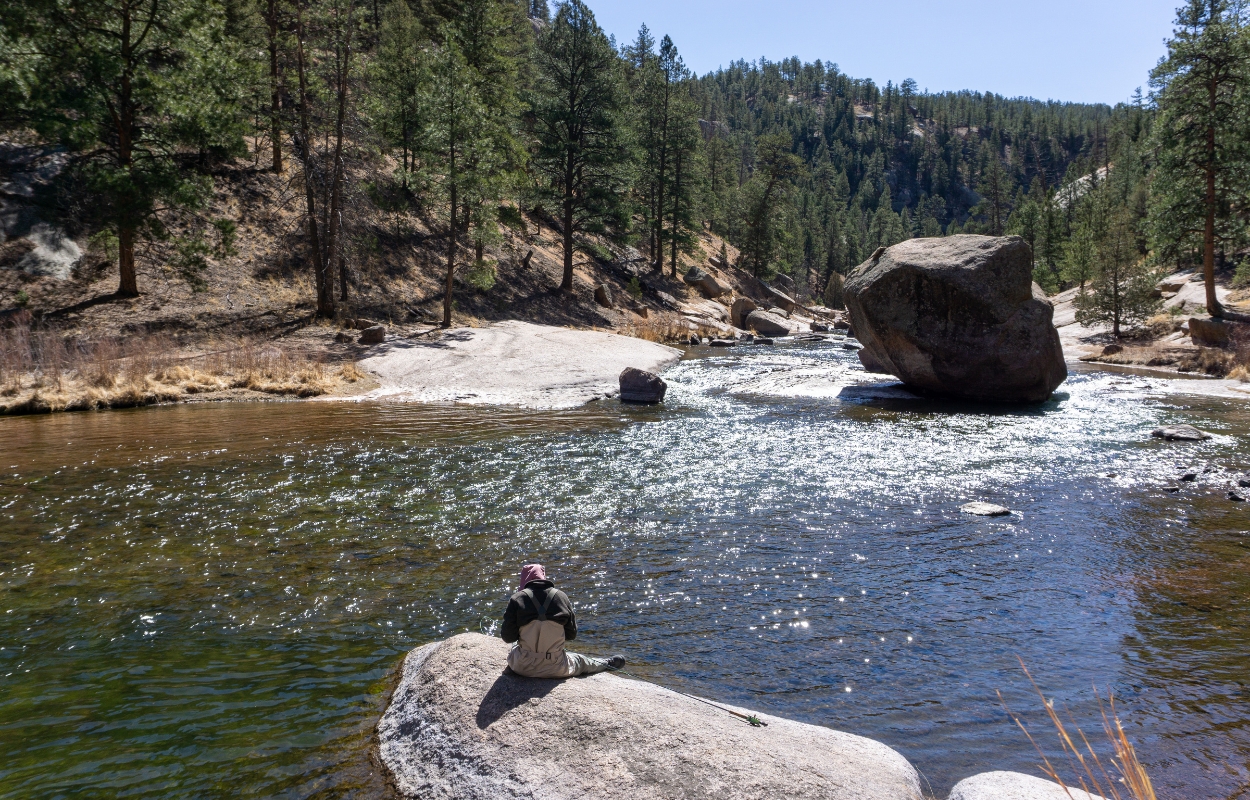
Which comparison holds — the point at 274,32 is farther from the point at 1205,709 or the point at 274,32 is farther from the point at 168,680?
the point at 1205,709

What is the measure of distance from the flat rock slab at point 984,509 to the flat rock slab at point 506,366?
1166 centimetres

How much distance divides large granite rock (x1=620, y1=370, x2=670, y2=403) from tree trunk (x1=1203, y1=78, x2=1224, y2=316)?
1178 inches

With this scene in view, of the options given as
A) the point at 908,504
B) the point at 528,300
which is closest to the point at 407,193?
the point at 528,300

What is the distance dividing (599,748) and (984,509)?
28.6ft

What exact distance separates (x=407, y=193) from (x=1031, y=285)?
3325cm

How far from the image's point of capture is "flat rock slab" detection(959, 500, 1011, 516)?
10648 millimetres

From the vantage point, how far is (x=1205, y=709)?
5.53 m

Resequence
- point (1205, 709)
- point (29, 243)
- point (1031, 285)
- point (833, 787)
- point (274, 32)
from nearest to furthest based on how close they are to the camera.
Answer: point (833, 787), point (1205, 709), point (1031, 285), point (29, 243), point (274, 32)

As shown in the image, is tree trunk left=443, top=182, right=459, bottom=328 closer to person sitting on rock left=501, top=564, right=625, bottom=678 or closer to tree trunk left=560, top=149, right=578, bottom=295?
tree trunk left=560, top=149, right=578, bottom=295

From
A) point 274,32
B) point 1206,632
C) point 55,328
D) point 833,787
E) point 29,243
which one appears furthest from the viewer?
point 274,32

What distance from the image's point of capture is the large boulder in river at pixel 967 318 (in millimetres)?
18703

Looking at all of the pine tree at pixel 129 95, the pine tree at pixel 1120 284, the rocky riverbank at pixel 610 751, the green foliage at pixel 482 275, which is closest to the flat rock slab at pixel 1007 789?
the rocky riverbank at pixel 610 751

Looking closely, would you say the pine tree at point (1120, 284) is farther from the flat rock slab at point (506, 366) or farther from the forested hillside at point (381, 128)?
the flat rock slab at point (506, 366)

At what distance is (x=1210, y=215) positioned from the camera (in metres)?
33.4
